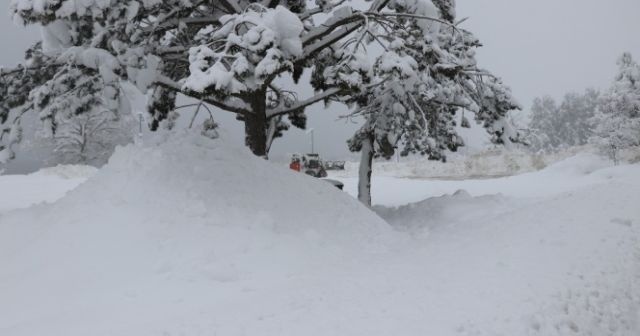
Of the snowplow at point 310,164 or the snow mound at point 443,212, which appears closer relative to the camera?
the snow mound at point 443,212

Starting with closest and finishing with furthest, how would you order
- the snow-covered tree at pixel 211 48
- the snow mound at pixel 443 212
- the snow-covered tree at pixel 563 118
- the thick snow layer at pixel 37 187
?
the snow-covered tree at pixel 211 48 < the snow mound at pixel 443 212 < the thick snow layer at pixel 37 187 < the snow-covered tree at pixel 563 118

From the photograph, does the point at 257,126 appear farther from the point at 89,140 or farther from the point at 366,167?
the point at 89,140

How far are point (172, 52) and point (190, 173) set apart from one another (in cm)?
325

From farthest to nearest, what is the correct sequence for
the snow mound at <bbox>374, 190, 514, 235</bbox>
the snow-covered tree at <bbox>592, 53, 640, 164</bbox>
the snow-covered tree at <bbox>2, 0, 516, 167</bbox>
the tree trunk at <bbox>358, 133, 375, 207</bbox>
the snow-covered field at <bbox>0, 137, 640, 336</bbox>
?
1. the snow-covered tree at <bbox>592, 53, 640, 164</bbox>
2. the tree trunk at <bbox>358, 133, 375, 207</bbox>
3. the snow mound at <bbox>374, 190, 514, 235</bbox>
4. the snow-covered tree at <bbox>2, 0, 516, 167</bbox>
5. the snow-covered field at <bbox>0, 137, 640, 336</bbox>

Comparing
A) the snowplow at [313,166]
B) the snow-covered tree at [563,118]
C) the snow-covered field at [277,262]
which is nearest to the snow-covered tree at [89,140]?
the snowplow at [313,166]

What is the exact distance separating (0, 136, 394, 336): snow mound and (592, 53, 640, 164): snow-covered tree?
76.4ft

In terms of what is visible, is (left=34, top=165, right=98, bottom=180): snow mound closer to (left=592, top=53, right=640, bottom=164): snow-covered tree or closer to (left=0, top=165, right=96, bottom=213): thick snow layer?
(left=0, top=165, right=96, bottom=213): thick snow layer

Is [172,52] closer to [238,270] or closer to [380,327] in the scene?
[238,270]

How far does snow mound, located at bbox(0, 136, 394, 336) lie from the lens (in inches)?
162

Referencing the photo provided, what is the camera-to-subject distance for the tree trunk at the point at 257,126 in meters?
9.52

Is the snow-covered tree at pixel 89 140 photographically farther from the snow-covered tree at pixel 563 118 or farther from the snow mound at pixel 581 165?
the snow-covered tree at pixel 563 118

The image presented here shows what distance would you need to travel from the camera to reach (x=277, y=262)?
17.7 ft

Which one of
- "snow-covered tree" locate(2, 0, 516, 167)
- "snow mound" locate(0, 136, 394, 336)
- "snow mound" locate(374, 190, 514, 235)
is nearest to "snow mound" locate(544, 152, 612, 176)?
"snow mound" locate(374, 190, 514, 235)

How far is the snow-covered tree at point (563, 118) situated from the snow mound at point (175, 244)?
74.6 metres
